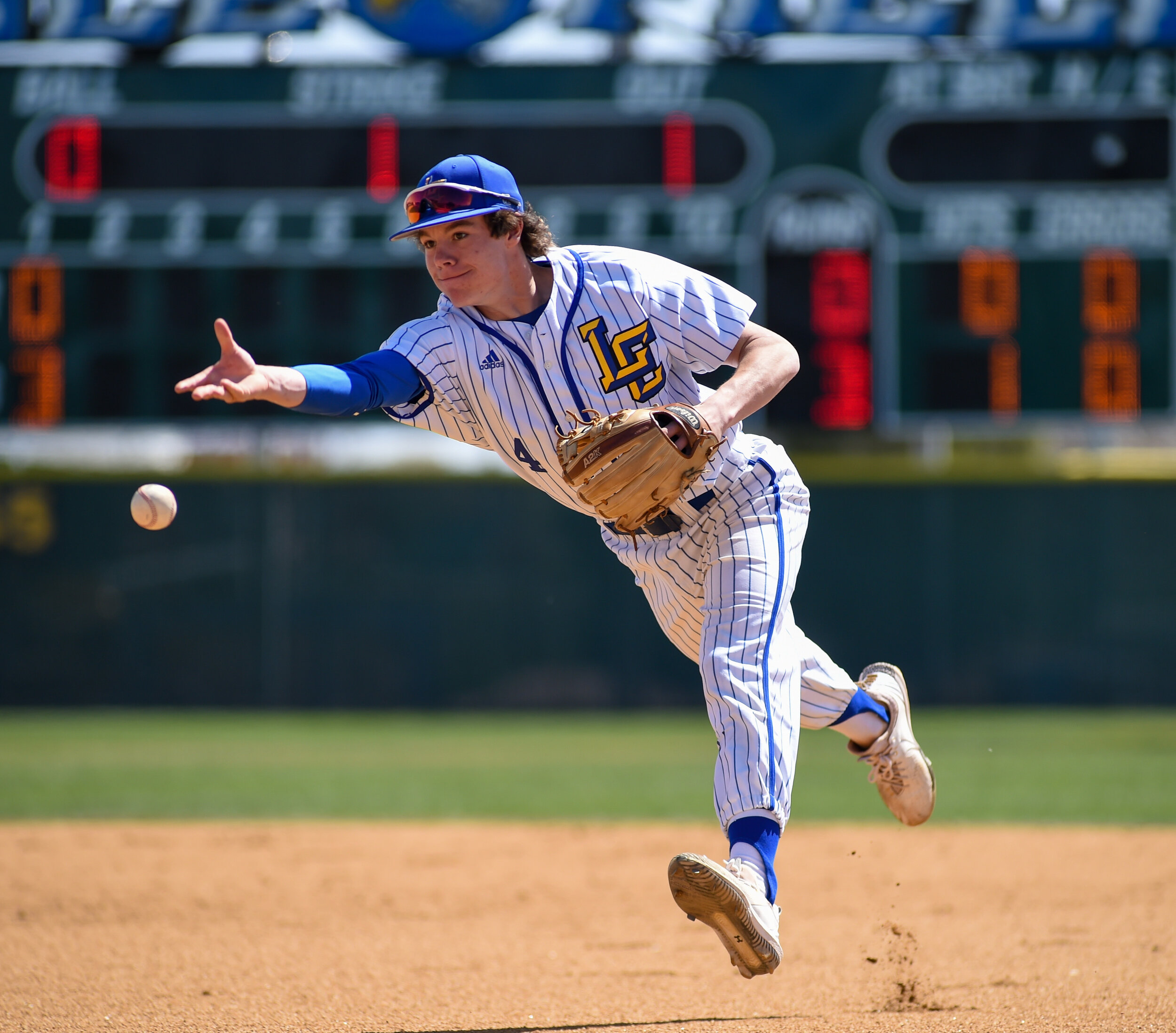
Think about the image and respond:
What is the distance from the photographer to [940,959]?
3.21 meters

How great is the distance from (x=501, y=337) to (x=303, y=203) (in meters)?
5.16

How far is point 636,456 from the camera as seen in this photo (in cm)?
244

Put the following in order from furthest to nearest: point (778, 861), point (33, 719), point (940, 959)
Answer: point (33, 719)
point (778, 861)
point (940, 959)

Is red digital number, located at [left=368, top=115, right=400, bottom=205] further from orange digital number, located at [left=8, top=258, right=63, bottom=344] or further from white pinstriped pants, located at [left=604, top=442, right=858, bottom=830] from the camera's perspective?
white pinstriped pants, located at [left=604, top=442, right=858, bottom=830]

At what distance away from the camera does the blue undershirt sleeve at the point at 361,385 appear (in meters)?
2.42

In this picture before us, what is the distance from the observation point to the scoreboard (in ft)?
24.0

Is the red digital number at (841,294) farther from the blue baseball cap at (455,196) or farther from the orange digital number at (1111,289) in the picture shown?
the blue baseball cap at (455,196)

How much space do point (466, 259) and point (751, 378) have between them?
1.81 ft

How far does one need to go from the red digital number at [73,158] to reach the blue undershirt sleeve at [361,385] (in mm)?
5462

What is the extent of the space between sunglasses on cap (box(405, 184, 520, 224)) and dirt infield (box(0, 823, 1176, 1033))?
4.84 feet

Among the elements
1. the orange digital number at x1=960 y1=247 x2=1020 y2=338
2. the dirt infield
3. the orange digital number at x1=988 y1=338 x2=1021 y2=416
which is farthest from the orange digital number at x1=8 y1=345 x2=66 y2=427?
the orange digital number at x1=988 y1=338 x2=1021 y2=416

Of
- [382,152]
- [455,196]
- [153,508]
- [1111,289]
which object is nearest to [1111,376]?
[1111,289]

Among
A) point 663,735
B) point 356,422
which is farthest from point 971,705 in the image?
point 356,422

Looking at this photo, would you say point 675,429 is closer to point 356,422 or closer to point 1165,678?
point 356,422
